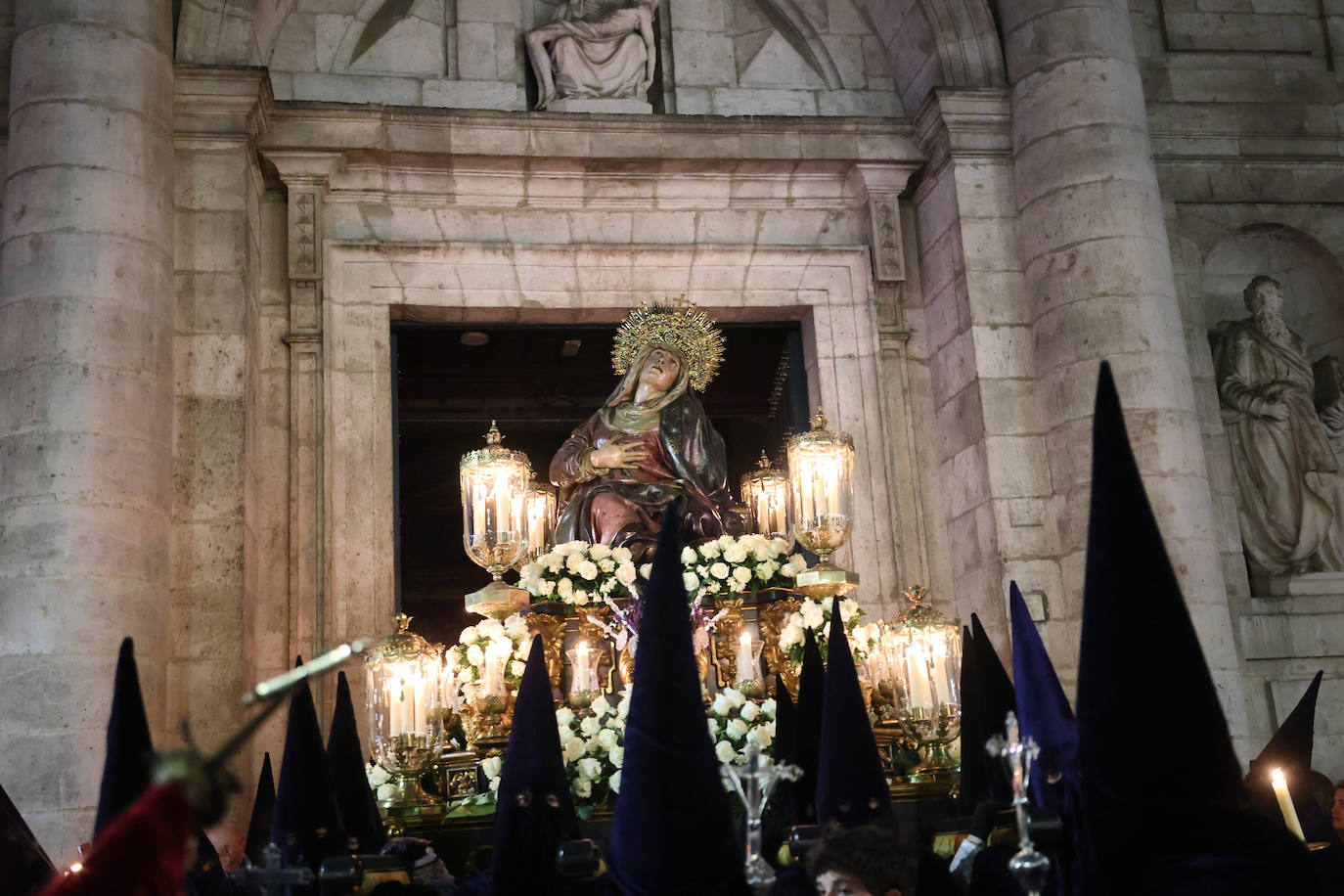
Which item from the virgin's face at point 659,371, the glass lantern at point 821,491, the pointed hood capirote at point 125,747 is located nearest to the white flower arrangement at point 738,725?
the glass lantern at point 821,491

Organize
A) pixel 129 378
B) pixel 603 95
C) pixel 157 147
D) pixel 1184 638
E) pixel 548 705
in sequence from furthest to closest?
pixel 603 95
pixel 157 147
pixel 129 378
pixel 548 705
pixel 1184 638

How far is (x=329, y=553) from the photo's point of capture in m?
9.11

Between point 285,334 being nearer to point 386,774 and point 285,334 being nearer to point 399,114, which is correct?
point 399,114

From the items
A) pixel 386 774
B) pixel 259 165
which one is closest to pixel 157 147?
pixel 259 165

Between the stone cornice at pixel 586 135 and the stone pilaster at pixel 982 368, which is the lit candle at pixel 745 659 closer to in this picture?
the stone pilaster at pixel 982 368

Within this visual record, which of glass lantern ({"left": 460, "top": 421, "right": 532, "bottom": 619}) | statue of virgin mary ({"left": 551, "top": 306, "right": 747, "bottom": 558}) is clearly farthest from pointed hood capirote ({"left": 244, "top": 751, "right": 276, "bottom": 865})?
statue of virgin mary ({"left": 551, "top": 306, "right": 747, "bottom": 558})

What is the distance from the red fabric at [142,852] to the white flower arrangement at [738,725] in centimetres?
488

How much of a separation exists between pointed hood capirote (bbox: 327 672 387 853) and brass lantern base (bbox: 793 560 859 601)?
2.39 meters

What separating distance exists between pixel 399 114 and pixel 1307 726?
21.7ft

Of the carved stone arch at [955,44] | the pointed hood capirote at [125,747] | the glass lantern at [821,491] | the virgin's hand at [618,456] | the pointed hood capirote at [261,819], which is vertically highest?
the carved stone arch at [955,44]

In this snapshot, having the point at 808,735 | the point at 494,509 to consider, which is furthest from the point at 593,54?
the point at 808,735

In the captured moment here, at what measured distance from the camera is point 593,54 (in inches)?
410

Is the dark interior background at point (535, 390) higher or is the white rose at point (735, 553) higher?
the dark interior background at point (535, 390)

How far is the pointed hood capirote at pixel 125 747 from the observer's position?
3.84m
